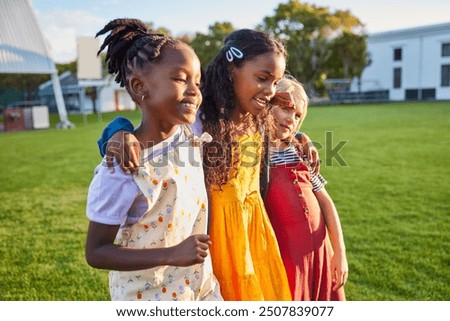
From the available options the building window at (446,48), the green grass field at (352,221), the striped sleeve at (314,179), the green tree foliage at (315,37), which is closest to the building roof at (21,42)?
the green grass field at (352,221)

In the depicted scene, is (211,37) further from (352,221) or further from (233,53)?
(233,53)

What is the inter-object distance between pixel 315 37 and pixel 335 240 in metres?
5.76

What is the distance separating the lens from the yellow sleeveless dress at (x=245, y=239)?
3.67 feet

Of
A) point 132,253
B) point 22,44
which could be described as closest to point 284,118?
point 132,253

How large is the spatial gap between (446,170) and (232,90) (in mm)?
3679

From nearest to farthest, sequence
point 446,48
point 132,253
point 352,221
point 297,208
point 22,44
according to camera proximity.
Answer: point 132,253, point 297,208, point 352,221, point 446,48, point 22,44

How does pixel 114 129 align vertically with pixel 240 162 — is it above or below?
above

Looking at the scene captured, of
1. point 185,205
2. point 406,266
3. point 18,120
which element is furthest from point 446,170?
point 18,120

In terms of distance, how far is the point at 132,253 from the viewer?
0.90 m

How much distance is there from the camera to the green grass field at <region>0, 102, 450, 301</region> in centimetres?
196

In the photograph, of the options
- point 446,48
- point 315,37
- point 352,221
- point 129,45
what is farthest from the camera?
point 315,37

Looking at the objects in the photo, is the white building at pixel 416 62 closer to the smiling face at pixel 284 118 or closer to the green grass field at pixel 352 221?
the green grass field at pixel 352 221

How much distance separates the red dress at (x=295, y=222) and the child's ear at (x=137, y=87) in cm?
44

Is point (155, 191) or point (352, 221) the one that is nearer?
point (155, 191)
